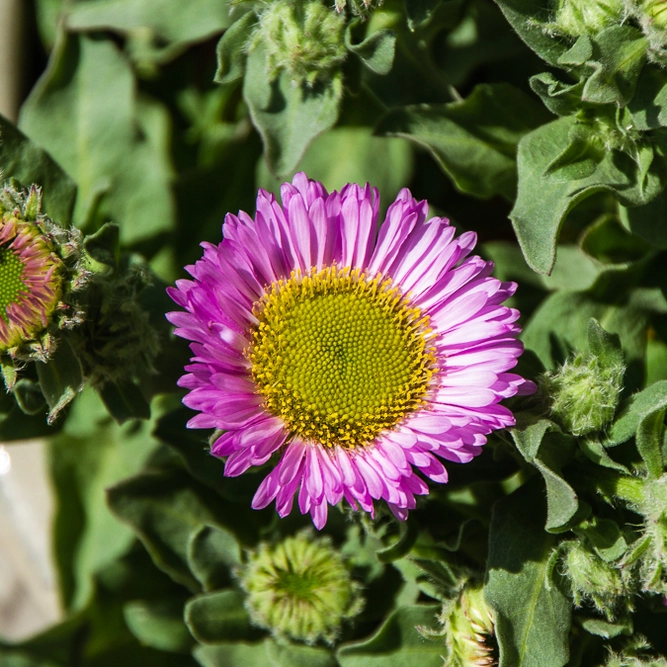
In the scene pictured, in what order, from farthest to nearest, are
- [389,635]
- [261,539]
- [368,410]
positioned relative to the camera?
[261,539]
[389,635]
[368,410]

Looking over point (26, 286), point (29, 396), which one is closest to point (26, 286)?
point (26, 286)

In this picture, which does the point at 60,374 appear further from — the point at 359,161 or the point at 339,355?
the point at 359,161

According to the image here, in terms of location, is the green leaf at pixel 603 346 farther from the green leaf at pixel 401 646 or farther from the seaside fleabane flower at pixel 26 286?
the seaside fleabane flower at pixel 26 286

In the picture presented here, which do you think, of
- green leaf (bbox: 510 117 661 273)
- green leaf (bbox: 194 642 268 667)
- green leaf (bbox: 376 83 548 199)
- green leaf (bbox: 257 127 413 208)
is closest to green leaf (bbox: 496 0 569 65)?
green leaf (bbox: 510 117 661 273)

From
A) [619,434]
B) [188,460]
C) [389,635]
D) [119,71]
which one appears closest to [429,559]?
[389,635]

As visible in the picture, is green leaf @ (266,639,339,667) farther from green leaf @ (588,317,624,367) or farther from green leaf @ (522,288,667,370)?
green leaf @ (588,317,624,367)

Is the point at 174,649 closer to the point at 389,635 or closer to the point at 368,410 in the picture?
the point at 389,635
